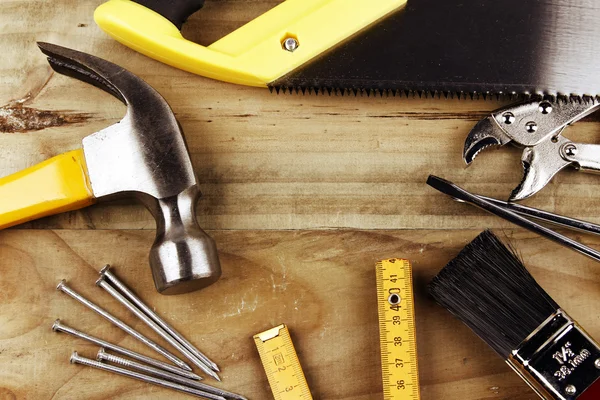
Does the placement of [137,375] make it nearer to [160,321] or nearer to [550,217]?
[160,321]

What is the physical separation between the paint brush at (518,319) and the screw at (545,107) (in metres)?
0.35

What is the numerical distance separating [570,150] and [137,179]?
1018 mm

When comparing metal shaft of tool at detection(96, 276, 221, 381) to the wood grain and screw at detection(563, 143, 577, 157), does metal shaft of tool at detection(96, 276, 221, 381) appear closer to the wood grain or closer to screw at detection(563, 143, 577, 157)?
the wood grain

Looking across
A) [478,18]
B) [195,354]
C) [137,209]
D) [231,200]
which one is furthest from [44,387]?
[478,18]

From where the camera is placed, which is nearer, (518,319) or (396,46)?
(518,319)

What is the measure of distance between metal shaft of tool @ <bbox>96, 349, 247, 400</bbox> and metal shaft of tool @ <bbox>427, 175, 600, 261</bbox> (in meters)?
→ 0.68

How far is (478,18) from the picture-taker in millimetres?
1559

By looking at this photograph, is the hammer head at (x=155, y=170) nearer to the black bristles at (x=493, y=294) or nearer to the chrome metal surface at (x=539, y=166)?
the black bristles at (x=493, y=294)

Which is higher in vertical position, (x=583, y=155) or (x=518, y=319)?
(x=583, y=155)

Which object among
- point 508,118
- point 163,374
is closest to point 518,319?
point 508,118

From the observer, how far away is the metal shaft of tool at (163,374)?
148cm

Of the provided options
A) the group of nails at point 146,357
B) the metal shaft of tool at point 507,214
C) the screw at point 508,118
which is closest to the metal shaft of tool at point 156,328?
the group of nails at point 146,357

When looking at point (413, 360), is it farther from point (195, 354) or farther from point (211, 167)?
point (211, 167)

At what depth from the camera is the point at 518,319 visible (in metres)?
1.42
